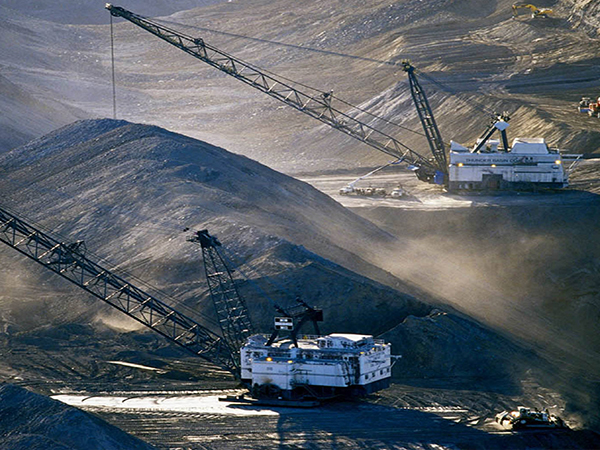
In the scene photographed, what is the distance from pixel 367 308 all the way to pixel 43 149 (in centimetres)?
4524

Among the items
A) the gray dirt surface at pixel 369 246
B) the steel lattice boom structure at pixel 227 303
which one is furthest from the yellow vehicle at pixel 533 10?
the steel lattice boom structure at pixel 227 303

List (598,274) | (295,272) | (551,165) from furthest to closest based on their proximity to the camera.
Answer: (551,165), (598,274), (295,272)

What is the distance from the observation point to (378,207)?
295 ft

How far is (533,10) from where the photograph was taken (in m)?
139

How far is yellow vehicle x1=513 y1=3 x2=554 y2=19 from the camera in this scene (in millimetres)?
135500

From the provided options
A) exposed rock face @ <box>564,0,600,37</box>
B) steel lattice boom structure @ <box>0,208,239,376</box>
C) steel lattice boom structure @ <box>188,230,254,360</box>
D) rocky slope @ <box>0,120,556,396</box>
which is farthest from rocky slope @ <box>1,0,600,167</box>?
steel lattice boom structure @ <box>0,208,239,376</box>

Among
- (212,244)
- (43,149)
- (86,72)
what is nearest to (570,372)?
(212,244)

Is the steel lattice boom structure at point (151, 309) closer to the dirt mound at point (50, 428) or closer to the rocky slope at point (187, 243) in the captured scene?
the rocky slope at point (187, 243)

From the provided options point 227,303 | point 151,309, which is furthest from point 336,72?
point 151,309

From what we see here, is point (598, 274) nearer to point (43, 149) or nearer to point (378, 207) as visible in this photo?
point (378, 207)

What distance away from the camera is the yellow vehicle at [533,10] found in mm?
135500

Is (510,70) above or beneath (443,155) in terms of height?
above

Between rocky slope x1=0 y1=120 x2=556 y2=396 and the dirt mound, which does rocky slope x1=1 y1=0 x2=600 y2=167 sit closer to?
rocky slope x1=0 y1=120 x2=556 y2=396

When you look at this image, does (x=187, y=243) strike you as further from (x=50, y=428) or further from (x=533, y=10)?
(x=533, y=10)
